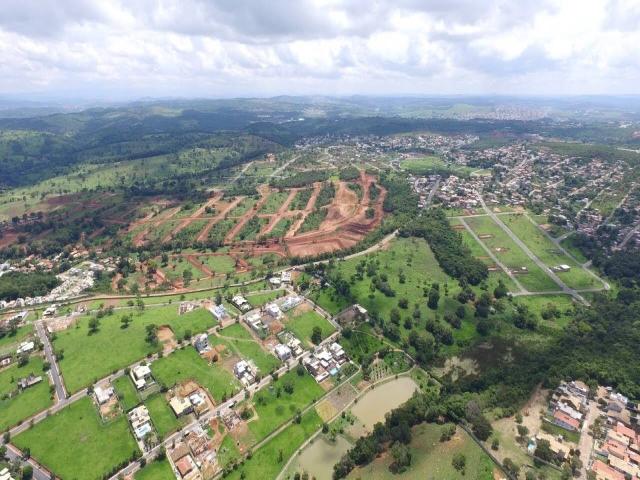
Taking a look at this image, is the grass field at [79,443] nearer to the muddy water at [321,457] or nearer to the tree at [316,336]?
the muddy water at [321,457]

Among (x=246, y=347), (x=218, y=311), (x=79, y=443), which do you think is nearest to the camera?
(x=79, y=443)

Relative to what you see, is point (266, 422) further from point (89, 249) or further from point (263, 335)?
point (89, 249)

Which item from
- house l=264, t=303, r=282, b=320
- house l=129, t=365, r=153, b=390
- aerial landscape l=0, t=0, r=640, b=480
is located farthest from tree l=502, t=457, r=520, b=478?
house l=129, t=365, r=153, b=390

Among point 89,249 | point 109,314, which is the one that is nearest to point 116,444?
point 109,314

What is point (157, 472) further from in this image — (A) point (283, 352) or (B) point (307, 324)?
(B) point (307, 324)

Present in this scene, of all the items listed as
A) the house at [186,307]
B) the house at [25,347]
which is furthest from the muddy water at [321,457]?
the house at [25,347]

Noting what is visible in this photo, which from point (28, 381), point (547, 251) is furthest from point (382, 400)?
point (547, 251)
